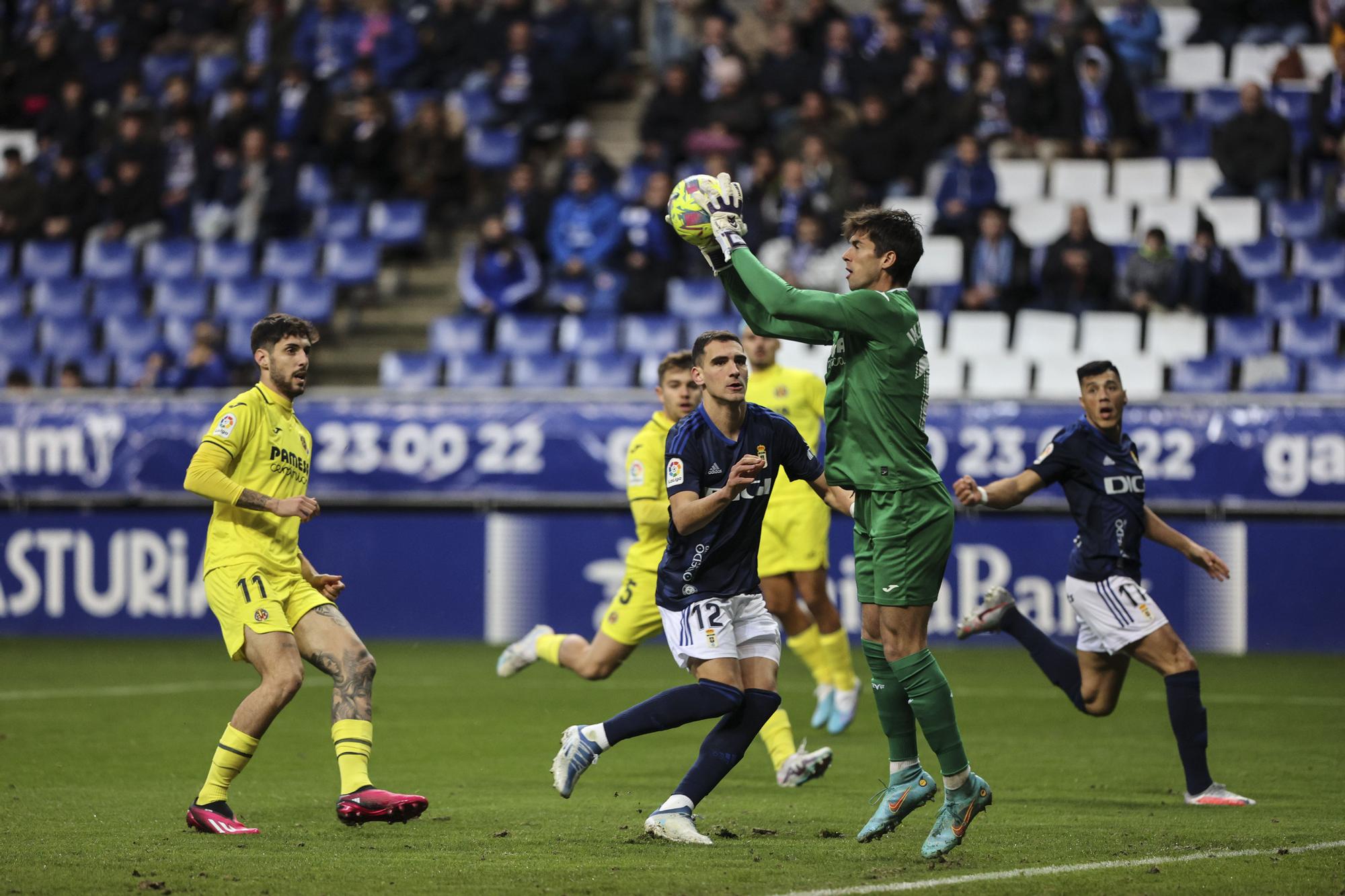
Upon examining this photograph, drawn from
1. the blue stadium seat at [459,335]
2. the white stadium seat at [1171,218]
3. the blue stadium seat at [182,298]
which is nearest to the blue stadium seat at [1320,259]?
the white stadium seat at [1171,218]

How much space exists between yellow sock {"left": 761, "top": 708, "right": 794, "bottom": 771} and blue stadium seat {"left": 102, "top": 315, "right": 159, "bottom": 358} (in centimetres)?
1263

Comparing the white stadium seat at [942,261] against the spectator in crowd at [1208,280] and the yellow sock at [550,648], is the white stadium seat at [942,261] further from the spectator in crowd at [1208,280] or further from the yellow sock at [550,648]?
the yellow sock at [550,648]

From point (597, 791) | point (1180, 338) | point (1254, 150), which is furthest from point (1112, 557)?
A: point (1254, 150)

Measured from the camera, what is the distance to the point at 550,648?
9.45 metres

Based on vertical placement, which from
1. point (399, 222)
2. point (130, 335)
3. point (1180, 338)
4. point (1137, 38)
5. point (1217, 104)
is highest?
point (1137, 38)

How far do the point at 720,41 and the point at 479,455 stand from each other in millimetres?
7096

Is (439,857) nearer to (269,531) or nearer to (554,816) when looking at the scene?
(554,816)

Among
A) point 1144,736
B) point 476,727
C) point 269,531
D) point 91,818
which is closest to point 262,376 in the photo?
point 269,531

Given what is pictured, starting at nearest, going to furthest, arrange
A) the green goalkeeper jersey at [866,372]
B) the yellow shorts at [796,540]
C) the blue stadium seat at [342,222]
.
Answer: the green goalkeeper jersey at [866,372] < the yellow shorts at [796,540] < the blue stadium seat at [342,222]

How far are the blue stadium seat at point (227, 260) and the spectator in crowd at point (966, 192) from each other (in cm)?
778

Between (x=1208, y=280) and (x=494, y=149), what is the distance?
8.29 meters

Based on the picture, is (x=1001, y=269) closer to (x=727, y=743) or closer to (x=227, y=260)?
(x=227, y=260)

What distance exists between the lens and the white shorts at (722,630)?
6906 mm

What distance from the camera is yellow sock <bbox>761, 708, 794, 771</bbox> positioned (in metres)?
8.53
